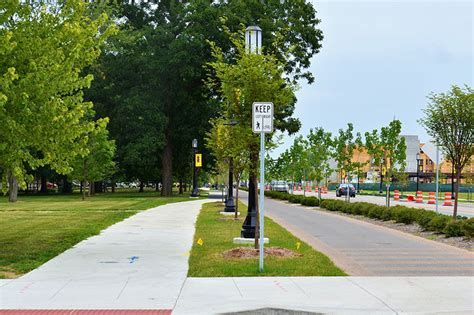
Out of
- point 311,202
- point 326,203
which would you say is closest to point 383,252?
point 326,203

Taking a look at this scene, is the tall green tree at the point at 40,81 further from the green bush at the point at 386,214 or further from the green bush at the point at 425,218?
the green bush at the point at 386,214

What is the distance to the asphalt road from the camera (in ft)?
39.4

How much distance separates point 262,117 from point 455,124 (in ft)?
38.8

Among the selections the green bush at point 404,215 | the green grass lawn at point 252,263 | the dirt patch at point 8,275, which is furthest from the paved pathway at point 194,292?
the green bush at point 404,215

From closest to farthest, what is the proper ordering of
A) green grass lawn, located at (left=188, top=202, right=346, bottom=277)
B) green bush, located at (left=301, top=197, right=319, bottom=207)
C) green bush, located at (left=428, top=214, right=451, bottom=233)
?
green grass lawn, located at (left=188, top=202, right=346, bottom=277) < green bush, located at (left=428, top=214, right=451, bottom=233) < green bush, located at (left=301, top=197, right=319, bottom=207)

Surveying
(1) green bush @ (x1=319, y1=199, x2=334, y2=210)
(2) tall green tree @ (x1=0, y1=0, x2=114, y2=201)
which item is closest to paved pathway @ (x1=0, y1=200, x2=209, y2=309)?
(2) tall green tree @ (x1=0, y1=0, x2=114, y2=201)

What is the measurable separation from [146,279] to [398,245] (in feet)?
27.1

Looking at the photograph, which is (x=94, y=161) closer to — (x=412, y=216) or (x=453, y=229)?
(x=412, y=216)

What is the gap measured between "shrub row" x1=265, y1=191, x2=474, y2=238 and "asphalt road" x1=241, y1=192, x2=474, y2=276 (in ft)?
2.89

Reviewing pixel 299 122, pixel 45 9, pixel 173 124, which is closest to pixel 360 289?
pixel 45 9

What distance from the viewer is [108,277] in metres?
10.8

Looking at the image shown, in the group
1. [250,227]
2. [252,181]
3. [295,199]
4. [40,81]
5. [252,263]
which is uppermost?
[40,81]

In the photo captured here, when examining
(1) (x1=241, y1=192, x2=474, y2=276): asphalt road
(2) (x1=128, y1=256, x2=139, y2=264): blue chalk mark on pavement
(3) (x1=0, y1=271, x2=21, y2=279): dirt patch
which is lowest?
(3) (x1=0, y1=271, x2=21, y2=279): dirt patch

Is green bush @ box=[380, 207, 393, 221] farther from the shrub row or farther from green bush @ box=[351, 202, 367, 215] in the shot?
green bush @ box=[351, 202, 367, 215]
